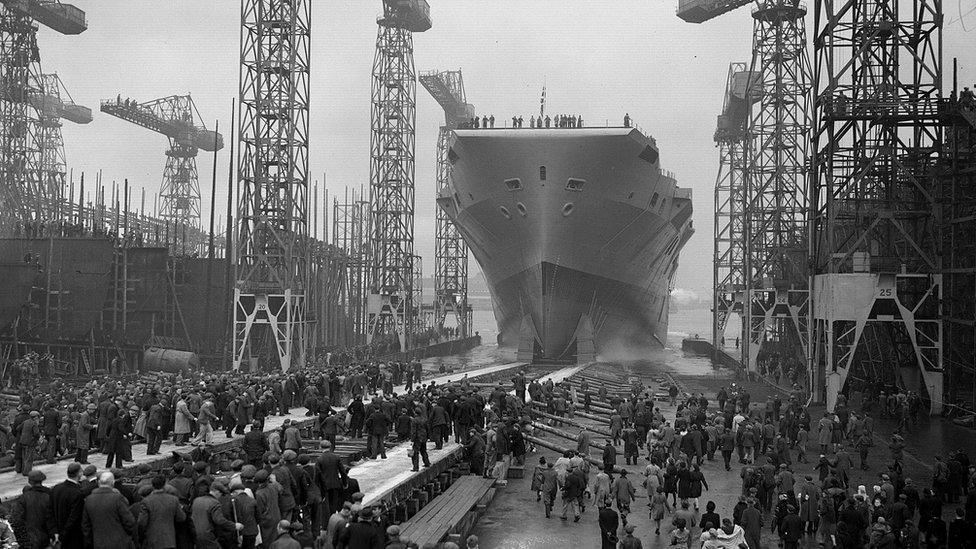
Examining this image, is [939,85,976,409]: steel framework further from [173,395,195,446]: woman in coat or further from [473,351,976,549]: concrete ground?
[173,395,195,446]: woman in coat

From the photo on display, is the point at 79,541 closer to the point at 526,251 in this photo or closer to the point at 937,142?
the point at 937,142

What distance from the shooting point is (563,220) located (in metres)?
37.8

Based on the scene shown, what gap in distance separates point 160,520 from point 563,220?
30808 millimetres

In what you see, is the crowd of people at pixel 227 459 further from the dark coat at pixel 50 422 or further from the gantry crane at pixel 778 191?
the gantry crane at pixel 778 191

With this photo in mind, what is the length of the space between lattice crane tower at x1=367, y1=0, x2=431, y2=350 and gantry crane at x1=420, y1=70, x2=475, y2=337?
35.1ft

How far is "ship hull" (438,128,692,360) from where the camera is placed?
3700 centimetres

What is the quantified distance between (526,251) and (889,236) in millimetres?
16171

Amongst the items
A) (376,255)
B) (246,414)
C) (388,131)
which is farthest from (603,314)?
(246,414)

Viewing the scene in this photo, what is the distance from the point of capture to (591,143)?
119 ft

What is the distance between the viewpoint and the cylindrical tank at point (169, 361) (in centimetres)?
3400

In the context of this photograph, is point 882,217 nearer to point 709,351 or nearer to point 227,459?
point 227,459

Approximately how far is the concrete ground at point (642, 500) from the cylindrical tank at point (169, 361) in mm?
18104

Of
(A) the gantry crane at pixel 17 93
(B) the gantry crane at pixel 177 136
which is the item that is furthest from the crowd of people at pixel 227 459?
(B) the gantry crane at pixel 177 136

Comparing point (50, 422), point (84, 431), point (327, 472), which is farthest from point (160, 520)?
point (50, 422)
